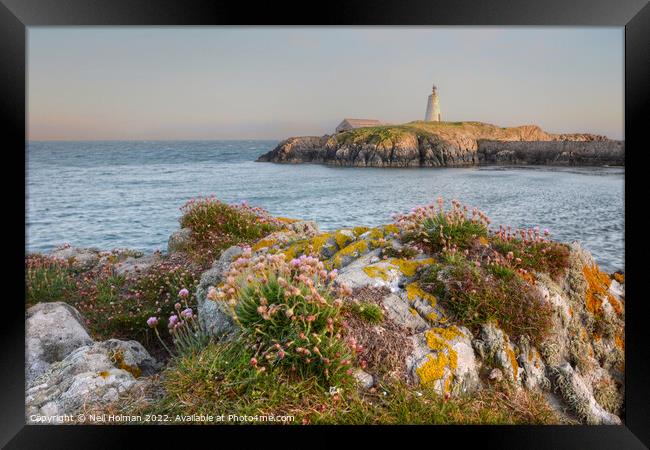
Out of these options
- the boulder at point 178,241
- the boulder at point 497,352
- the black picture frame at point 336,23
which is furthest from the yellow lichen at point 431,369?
the boulder at point 178,241

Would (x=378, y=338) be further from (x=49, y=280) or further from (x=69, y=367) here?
(x=49, y=280)

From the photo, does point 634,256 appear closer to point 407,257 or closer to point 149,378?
point 407,257

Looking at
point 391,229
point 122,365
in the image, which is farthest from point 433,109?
point 122,365

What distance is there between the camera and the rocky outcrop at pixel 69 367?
153 inches

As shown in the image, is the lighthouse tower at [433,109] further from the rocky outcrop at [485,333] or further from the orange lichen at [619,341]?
the orange lichen at [619,341]

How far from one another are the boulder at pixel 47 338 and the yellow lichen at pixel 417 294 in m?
3.50

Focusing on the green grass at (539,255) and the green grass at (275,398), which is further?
the green grass at (539,255)

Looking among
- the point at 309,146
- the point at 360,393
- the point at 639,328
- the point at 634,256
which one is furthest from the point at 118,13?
the point at 639,328

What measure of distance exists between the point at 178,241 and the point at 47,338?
8.14ft

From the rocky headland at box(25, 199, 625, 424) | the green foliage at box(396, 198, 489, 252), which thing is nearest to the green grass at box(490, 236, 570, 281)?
the rocky headland at box(25, 199, 625, 424)

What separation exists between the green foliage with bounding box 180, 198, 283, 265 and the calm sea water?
34 cm

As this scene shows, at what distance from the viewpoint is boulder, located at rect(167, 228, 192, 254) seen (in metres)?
6.91

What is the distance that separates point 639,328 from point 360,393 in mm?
3012

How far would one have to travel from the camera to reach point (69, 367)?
13.5ft
